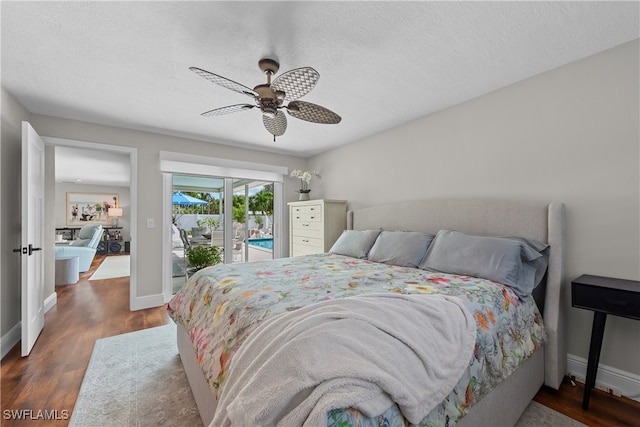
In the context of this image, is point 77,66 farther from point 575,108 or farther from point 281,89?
point 575,108

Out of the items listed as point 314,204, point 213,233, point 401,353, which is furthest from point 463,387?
point 213,233

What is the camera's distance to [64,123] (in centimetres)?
308

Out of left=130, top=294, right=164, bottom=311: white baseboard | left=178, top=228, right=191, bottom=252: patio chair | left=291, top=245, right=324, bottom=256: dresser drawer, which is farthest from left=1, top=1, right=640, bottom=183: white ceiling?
left=130, top=294, right=164, bottom=311: white baseboard

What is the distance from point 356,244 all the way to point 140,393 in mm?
2201

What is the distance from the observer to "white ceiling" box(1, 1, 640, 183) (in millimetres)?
1527

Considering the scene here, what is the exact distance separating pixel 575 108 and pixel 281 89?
2.16 meters

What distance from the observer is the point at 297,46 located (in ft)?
6.01

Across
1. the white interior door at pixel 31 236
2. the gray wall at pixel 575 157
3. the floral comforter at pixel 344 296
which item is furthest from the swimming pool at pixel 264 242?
the gray wall at pixel 575 157

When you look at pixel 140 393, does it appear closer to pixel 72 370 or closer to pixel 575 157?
pixel 72 370

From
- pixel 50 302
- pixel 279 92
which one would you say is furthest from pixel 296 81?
pixel 50 302

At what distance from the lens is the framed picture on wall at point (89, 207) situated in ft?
26.5

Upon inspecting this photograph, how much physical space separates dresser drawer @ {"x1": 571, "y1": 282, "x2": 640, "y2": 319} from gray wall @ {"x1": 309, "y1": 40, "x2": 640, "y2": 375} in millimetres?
362

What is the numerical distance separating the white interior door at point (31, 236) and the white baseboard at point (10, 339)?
5.6 inches

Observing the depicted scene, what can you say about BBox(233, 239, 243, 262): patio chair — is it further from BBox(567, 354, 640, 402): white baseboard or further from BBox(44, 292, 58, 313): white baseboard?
BBox(567, 354, 640, 402): white baseboard
